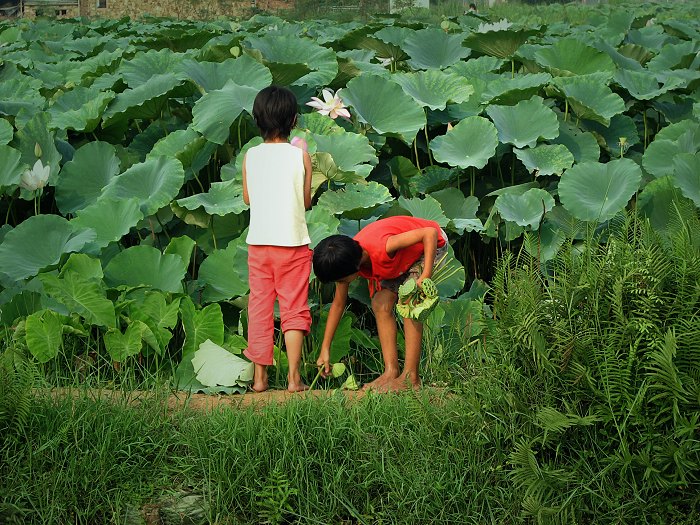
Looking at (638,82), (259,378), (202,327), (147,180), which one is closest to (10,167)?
(147,180)

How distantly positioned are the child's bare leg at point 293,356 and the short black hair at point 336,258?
308 mm

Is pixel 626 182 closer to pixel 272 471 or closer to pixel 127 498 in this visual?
pixel 272 471

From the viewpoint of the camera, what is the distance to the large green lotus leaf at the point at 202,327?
382 centimetres

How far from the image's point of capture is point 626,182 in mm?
4469

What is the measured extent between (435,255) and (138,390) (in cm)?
111

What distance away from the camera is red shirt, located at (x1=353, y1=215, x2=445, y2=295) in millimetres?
3486

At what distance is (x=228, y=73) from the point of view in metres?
4.87

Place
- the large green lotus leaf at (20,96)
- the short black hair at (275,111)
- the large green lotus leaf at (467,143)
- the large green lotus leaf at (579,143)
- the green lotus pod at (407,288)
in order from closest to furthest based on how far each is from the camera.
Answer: the green lotus pod at (407,288), the short black hair at (275,111), the large green lotus leaf at (467,143), the large green lotus leaf at (579,143), the large green lotus leaf at (20,96)

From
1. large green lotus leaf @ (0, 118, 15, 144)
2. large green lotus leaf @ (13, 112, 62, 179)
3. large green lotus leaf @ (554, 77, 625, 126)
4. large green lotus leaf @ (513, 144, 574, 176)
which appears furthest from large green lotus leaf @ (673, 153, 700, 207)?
large green lotus leaf @ (0, 118, 15, 144)

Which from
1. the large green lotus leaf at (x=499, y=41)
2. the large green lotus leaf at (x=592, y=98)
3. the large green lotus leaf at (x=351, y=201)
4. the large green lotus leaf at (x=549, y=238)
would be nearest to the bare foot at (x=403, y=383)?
the large green lotus leaf at (x=351, y=201)

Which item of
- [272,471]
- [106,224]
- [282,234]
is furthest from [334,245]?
[106,224]

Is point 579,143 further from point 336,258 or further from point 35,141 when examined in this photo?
point 35,141

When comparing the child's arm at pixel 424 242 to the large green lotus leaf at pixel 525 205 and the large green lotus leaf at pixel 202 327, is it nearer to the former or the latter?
the large green lotus leaf at pixel 202 327

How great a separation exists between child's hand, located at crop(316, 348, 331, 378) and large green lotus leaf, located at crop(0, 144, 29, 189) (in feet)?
5.55
